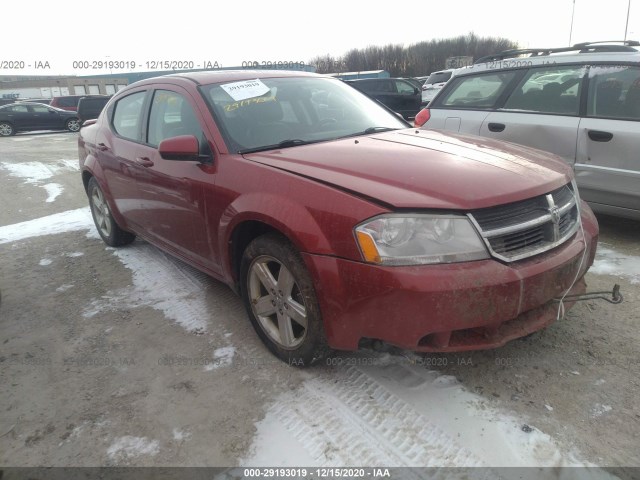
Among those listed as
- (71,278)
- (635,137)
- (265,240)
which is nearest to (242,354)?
(265,240)

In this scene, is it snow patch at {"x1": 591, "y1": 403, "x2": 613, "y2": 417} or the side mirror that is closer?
snow patch at {"x1": 591, "y1": 403, "x2": 613, "y2": 417}

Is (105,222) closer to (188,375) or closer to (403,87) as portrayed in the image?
(188,375)

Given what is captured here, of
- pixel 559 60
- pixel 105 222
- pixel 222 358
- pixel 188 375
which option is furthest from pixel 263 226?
pixel 559 60

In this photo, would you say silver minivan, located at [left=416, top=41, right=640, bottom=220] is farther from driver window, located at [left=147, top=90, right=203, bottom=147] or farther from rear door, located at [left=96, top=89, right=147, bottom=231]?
rear door, located at [left=96, top=89, right=147, bottom=231]

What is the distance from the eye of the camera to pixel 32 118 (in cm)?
2009

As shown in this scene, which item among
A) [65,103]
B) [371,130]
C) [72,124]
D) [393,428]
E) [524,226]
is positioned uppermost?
[65,103]

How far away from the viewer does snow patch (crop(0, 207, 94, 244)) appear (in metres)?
5.23

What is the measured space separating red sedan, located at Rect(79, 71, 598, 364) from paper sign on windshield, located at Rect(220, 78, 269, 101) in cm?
1

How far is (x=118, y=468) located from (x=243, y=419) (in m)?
0.56

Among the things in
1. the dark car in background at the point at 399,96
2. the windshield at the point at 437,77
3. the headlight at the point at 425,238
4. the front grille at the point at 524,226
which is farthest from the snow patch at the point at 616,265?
the windshield at the point at 437,77

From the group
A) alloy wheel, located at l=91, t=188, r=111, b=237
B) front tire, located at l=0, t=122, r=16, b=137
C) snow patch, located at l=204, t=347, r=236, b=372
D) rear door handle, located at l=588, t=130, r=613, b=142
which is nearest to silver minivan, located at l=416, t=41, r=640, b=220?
rear door handle, located at l=588, t=130, r=613, b=142

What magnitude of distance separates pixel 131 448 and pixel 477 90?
4.70 meters

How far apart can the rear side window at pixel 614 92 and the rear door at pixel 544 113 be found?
0.11m

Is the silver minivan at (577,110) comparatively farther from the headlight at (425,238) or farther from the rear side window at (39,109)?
the rear side window at (39,109)
